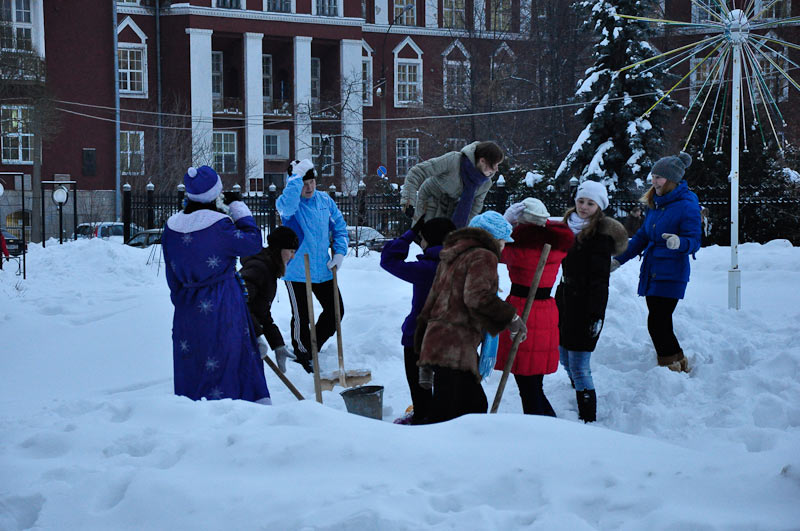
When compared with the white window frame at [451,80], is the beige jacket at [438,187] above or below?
below

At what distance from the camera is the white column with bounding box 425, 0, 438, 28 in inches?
1758

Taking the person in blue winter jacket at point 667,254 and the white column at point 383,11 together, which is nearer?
the person in blue winter jacket at point 667,254

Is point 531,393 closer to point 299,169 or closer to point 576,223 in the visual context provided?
point 576,223

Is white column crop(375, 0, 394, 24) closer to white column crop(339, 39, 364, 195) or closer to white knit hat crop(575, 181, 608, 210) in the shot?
white column crop(339, 39, 364, 195)

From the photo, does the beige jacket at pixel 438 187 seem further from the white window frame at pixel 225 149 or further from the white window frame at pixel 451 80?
the white window frame at pixel 225 149

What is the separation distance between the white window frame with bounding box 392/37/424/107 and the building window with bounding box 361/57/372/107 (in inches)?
54.1

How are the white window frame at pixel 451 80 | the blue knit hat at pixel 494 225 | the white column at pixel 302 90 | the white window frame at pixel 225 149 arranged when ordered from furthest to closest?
1. the white column at pixel 302 90
2. the white window frame at pixel 225 149
3. the white window frame at pixel 451 80
4. the blue knit hat at pixel 494 225

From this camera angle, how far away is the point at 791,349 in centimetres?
688

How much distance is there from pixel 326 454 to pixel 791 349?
15.6 ft

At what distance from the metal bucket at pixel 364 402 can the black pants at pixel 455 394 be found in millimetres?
938

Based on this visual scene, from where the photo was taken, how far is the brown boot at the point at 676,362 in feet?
22.1

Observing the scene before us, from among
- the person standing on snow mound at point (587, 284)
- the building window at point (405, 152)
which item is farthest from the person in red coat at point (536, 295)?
the building window at point (405, 152)

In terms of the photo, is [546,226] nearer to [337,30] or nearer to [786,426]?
[786,426]

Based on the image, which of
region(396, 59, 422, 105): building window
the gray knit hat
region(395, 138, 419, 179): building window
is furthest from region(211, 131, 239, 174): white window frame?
the gray knit hat
